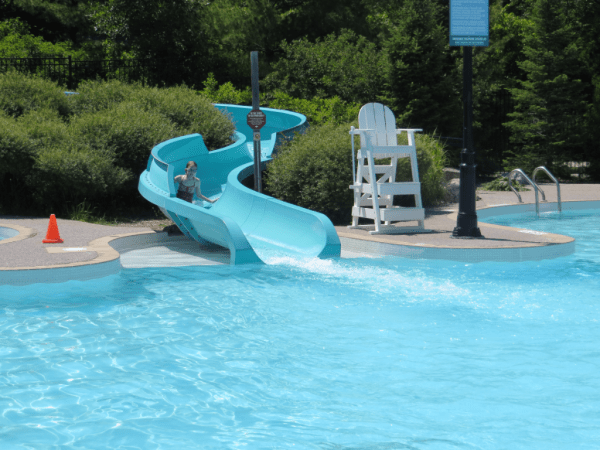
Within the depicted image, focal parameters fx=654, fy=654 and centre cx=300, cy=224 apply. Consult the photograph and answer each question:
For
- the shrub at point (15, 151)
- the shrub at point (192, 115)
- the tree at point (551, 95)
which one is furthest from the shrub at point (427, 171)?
the tree at point (551, 95)

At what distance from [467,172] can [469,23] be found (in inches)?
85.7

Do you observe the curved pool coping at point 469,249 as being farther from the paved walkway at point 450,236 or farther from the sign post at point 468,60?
the sign post at point 468,60

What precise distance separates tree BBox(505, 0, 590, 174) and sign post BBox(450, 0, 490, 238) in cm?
1207

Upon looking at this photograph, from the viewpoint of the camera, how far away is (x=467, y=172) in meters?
9.77

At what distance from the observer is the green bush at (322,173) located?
12148 millimetres

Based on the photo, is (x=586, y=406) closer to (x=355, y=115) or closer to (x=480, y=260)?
(x=480, y=260)

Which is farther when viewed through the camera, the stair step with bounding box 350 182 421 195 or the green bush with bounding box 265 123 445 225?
the green bush with bounding box 265 123 445 225

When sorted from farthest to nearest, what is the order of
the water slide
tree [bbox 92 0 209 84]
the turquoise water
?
1. tree [bbox 92 0 209 84]
2. the water slide
3. the turquoise water

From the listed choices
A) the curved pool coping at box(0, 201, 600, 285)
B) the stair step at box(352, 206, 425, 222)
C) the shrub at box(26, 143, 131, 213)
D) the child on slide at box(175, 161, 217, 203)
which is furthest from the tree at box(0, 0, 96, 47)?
the stair step at box(352, 206, 425, 222)

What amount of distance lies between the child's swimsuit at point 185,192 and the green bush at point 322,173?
209 centimetres

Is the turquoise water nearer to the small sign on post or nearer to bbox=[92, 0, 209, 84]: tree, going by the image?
the small sign on post

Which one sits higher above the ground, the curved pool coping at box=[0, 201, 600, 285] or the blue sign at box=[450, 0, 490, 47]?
the blue sign at box=[450, 0, 490, 47]

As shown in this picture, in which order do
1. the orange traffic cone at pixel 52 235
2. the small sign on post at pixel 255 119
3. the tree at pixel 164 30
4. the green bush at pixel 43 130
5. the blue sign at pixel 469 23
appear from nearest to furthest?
the orange traffic cone at pixel 52 235, the blue sign at pixel 469 23, the small sign on post at pixel 255 119, the green bush at pixel 43 130, the tree at pixel 164 30

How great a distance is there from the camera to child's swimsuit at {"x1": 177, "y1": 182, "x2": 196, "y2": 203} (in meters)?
11.1
